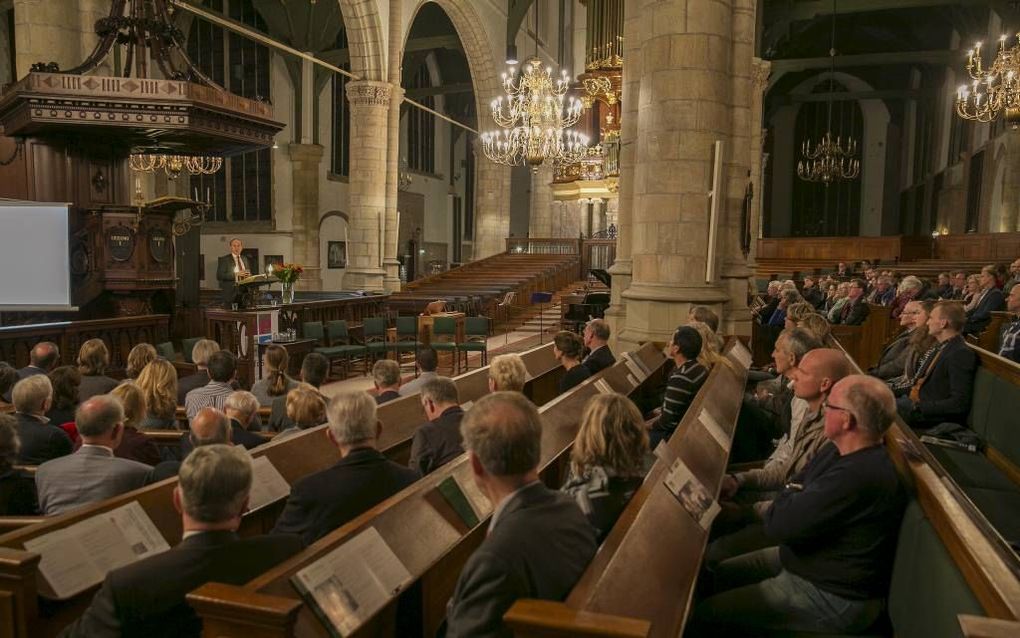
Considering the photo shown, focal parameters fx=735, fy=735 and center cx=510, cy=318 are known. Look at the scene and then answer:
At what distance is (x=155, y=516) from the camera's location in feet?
7.93

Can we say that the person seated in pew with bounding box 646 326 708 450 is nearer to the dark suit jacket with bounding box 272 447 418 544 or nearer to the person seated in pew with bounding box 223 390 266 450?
the dark suit jacket with bounding box 272 447 418 544

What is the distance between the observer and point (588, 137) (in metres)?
17.2

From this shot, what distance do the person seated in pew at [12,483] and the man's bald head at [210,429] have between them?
63 cm

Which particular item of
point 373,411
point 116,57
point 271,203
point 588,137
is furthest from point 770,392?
point 271,203

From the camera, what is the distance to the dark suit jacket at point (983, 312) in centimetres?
719

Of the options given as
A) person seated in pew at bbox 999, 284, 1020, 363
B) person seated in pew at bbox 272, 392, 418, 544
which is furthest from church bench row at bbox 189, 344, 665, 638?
person seated in pew at bbox 999, 284, 1020, 363

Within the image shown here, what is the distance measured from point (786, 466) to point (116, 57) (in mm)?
9558

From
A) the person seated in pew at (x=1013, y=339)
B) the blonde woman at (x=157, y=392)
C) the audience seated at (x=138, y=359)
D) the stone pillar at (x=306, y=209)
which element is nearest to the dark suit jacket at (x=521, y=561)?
the blonde woman at (x=157, y=392)

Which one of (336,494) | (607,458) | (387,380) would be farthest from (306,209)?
(607,458)

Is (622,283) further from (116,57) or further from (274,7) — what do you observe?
(274,7)

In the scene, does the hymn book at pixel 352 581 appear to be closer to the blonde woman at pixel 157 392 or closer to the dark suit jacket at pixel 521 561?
the dark suit jacket at pixel 521 561

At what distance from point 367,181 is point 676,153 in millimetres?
10568

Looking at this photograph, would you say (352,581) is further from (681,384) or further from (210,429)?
(681,384)

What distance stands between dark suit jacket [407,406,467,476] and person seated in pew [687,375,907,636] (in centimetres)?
130
